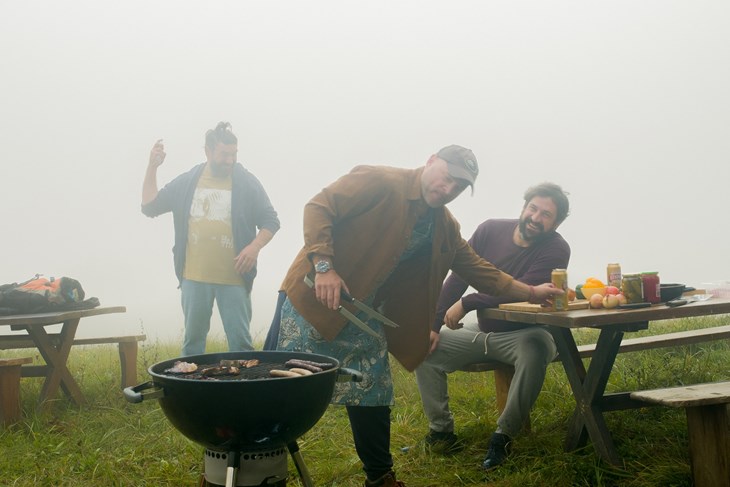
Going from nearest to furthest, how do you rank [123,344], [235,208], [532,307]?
[532,307]
[235,208]
[123,344]

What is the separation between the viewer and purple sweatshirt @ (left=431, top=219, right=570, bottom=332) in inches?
156

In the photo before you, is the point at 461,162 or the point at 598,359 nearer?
the point at 461,162

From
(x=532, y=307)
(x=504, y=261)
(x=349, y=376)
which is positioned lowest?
(x=349, y=376)

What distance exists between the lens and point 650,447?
3.51m

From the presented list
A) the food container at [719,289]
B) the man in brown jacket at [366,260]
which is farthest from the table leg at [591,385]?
the man in brown jacket at [366,260]

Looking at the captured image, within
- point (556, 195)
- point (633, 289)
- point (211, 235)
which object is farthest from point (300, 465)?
point (211, 235)

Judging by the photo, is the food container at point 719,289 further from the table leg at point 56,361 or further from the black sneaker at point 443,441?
the table leg at point 56,361

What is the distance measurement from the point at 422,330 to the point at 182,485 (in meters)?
1.49

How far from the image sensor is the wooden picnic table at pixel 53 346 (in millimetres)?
4664

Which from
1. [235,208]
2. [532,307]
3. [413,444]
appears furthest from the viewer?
[235,208]

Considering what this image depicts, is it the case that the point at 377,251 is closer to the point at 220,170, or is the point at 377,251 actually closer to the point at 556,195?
the point at 556,195

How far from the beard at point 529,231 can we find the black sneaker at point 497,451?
127 centimetres

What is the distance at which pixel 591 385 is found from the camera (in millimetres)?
3486

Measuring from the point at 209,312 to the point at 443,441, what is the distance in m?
2.14
